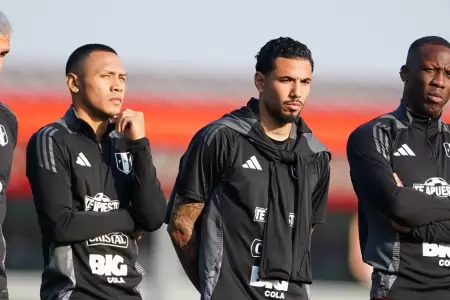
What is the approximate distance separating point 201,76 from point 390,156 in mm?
15944

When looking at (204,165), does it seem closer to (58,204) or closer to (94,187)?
(94,187)

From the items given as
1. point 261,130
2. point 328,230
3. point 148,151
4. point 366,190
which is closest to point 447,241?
point 366,190

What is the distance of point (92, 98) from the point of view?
719cm

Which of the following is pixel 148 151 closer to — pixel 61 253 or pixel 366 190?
pixel 61 253

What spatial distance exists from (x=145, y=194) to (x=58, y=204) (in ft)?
1.68

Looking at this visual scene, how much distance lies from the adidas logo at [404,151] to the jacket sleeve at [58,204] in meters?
1.76

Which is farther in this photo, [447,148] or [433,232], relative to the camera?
[447,148]

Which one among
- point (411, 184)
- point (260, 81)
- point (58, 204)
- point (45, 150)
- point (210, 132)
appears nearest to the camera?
point (58, 204)

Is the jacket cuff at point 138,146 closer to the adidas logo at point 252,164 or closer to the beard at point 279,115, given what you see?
the adidas logo at point 252,164

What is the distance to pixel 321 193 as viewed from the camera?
7465 millimetres

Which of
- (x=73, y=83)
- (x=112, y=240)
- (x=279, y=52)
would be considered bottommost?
(x=112, y=240)

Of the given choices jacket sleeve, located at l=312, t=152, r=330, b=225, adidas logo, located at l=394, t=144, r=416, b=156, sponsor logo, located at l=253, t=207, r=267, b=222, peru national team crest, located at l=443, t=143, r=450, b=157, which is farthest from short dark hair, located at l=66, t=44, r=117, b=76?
peru national team crest, located at l=443, t=143, r=450, b=157

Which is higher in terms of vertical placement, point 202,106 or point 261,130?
point 261,130

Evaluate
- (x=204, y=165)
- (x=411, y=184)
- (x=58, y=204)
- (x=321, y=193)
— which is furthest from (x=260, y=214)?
(x=58, y=204)
